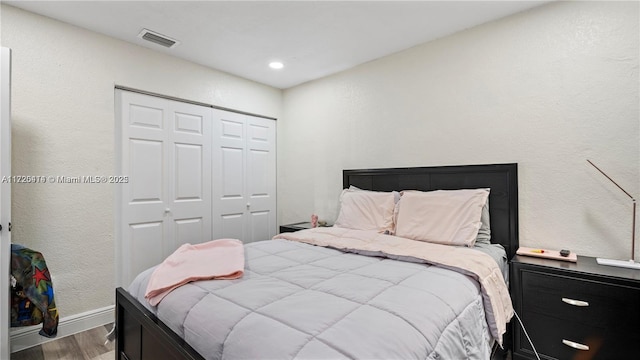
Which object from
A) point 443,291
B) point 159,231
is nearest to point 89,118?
point 159,231

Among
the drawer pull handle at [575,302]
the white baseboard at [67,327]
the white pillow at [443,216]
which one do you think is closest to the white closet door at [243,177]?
the white baseboard at [67,327]

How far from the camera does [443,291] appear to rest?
1372mm

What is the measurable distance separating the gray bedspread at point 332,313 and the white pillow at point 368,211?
2.89 ft

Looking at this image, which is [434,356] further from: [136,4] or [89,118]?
[89,118]

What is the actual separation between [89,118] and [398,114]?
2775 mm

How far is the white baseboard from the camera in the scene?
2217 millimetres

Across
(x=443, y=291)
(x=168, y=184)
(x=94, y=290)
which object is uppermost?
(x=168, y=184)

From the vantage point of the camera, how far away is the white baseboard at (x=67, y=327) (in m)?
2.22

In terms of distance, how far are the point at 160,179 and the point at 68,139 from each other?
0.79m

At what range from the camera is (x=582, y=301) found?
173cm

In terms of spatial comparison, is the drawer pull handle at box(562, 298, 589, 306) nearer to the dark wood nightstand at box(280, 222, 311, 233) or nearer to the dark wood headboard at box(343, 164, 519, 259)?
the dark wood headboard at box(343, 164, 519, 259)

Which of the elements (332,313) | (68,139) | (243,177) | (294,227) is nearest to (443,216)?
(332,313)

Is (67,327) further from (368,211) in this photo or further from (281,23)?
(281,23)

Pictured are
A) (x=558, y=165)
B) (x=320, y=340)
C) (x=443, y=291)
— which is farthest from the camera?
(x=558, y=165)
